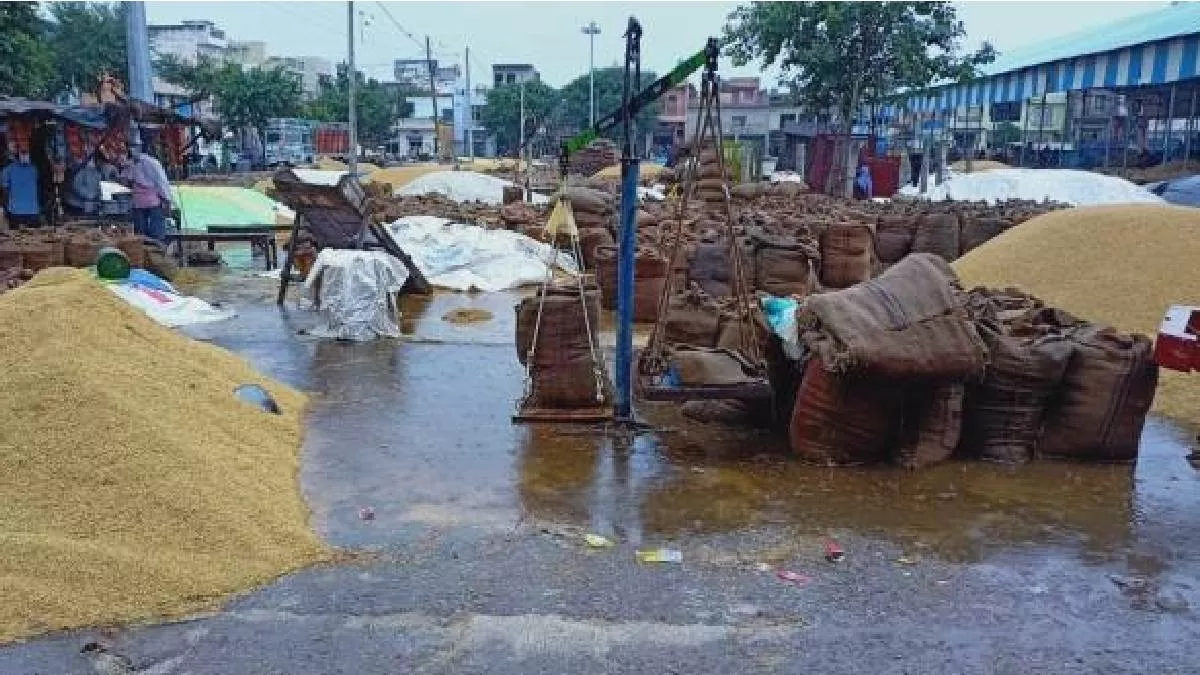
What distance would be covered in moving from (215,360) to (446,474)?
2207 millimetres

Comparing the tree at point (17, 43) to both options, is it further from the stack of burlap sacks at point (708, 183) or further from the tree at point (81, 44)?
the tree at point (81, 44)

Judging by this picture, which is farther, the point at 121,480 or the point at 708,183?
the point at 708,183

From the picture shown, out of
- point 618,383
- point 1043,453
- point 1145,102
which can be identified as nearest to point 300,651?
point 618,383

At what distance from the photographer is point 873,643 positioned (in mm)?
3451

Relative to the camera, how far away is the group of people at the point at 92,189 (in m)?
12.6

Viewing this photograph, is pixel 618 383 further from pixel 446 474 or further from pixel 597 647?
pixel 597 647

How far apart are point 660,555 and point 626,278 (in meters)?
2.23

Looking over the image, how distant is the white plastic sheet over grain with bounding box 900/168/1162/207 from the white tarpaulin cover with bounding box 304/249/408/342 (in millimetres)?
11408

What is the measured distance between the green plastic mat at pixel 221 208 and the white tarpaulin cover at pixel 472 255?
593 centimetres

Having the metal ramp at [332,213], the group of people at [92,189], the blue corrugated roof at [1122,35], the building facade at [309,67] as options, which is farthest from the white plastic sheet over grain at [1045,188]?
the building facade at [309,67]

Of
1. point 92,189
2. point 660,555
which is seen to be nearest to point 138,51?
point 92,189

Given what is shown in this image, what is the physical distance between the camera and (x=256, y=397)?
19.6 feet

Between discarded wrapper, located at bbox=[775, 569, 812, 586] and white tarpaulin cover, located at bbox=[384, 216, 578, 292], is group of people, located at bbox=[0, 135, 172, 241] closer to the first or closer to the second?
white tarpaulin cover, located at bbox=[384, 216, 578, 292]

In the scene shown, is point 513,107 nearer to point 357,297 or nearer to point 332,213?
point 332,213
